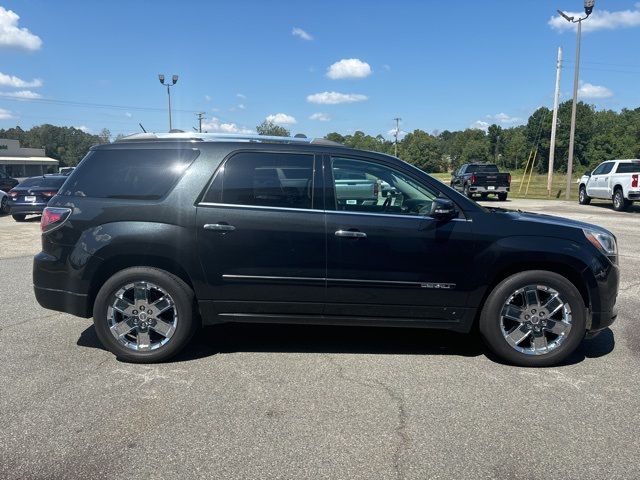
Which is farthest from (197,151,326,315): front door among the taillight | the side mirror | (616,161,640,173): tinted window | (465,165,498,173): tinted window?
(465,165,498,173): tinted window

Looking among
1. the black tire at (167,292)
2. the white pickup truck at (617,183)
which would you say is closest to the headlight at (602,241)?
the black tire at (167,292)

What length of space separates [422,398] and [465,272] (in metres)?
1.13

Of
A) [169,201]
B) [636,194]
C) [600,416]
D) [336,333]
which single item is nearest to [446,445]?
[600,416]

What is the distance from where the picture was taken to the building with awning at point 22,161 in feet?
271

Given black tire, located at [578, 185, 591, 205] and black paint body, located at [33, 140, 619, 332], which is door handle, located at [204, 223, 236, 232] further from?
black tire, located at [578, 185, 591, 205]

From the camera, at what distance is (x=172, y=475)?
2.78 m

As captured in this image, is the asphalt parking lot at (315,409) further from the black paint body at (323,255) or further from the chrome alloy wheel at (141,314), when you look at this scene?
the black paint body at (323,255)

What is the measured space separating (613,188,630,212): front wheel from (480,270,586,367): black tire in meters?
17.8

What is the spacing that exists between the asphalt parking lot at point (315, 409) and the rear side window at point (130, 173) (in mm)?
1459

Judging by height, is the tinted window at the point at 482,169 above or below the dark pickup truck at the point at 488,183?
above

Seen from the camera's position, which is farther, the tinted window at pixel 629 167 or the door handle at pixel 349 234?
the tinted window at pixel 629 167

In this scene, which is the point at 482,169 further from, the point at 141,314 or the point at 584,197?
the point at 141,314

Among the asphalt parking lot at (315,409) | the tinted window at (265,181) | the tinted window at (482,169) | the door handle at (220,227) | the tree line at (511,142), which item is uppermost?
the tree line at (511,142)

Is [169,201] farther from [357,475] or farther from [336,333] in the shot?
[357,475]
